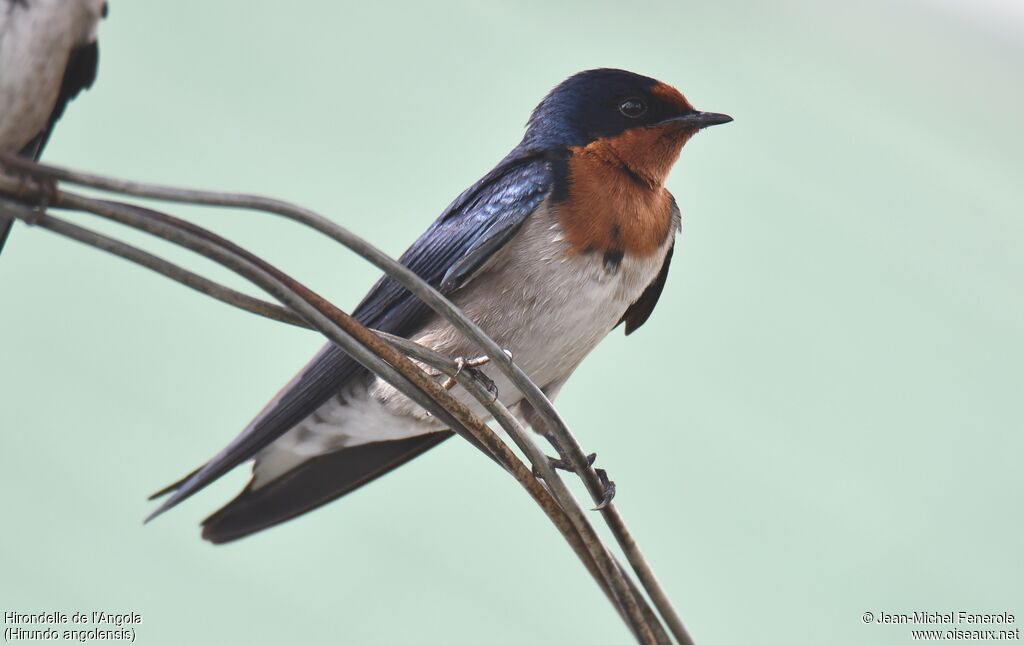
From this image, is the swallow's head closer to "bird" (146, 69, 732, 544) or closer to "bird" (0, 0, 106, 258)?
"bird" (146, 69, 732, 544)

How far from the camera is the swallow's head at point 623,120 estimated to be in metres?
1.93

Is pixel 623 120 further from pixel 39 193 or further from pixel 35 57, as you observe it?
pixel 39 193

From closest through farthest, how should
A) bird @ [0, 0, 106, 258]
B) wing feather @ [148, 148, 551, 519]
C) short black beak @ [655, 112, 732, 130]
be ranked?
bird @ [0, 0, 106, 258] → wing feather @ [148, 148, 551, 519] → short black beak @ [655, 112, 732, 130]

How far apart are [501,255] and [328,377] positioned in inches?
12.6

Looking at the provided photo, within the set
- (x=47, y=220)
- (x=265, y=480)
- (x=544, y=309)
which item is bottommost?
(x=47, y=220)

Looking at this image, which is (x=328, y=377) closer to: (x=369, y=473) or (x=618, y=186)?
(x=369, y=473)

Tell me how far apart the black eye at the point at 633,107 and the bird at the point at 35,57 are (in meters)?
0.86

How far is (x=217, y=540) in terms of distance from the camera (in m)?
1.82

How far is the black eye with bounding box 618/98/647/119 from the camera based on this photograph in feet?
6.51

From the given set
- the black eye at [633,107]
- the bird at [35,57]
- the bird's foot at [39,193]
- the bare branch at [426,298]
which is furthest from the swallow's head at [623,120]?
the bird's foot at [39,193]

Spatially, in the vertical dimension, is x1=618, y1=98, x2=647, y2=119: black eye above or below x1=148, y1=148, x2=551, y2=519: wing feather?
above

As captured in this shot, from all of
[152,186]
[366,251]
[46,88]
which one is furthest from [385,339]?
[46,88]

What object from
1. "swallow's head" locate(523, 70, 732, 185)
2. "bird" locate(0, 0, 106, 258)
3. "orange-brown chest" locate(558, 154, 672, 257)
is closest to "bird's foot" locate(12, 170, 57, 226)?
→ "bird" locate(0, 0, 106, 258)

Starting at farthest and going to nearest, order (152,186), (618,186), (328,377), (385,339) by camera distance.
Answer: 1. (618,186)
2. (328,377)
3. (385,339)
4. (152,186)
